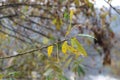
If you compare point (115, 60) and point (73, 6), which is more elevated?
point (115, 60)

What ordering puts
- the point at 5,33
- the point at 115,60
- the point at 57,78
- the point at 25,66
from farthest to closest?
the point at 115,60 → the point at 25,66 → the point at 5,33 → the point at 57,78

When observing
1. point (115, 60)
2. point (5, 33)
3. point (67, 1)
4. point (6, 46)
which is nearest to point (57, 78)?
point (67, 1)

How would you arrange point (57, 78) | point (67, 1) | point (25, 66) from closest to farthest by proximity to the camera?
point (57, 78), point (67, 1), point (25, 66)

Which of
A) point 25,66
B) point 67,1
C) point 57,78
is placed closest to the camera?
point 57,78

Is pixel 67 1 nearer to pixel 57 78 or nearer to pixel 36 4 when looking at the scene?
pixel 36 4

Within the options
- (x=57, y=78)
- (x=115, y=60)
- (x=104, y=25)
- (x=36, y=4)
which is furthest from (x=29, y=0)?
(x=115, y=60)

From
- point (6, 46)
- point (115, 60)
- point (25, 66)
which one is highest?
point (115, 60)

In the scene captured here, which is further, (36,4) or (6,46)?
(6,46)

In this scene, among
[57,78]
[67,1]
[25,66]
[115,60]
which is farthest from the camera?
[115,60]

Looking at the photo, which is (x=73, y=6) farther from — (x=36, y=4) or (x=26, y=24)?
(x=26, y=24)
